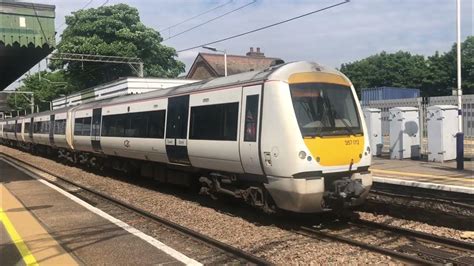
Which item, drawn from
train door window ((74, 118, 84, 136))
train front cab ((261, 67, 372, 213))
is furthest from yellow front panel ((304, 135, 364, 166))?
train door window ((74, 118, 84, 136))

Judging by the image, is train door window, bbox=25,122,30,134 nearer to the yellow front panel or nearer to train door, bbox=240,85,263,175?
train door, bbox=240,85,263,175

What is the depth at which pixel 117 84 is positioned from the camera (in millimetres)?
35312

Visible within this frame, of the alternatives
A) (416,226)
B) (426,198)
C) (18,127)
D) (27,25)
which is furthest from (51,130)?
(416,226)

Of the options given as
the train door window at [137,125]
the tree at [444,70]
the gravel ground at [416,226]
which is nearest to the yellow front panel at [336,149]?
the gravel ground at [416,226]

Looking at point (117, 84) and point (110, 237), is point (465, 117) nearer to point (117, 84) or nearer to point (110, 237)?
point (110, 237)

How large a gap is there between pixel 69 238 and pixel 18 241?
75cm

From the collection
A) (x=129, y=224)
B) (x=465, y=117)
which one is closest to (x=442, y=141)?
(x=465, y=117)

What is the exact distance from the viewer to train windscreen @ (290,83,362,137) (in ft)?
28.5

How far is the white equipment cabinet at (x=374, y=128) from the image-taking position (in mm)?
18828

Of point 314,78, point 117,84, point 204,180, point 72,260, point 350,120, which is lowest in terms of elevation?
point 72,260

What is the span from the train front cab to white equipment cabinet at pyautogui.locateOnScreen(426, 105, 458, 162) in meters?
7.72

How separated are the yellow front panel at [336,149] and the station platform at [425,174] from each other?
1936 mm

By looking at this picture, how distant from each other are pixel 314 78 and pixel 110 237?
171 inches

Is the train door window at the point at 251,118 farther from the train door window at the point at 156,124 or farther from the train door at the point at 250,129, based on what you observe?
the train door window at the point at 156,124
